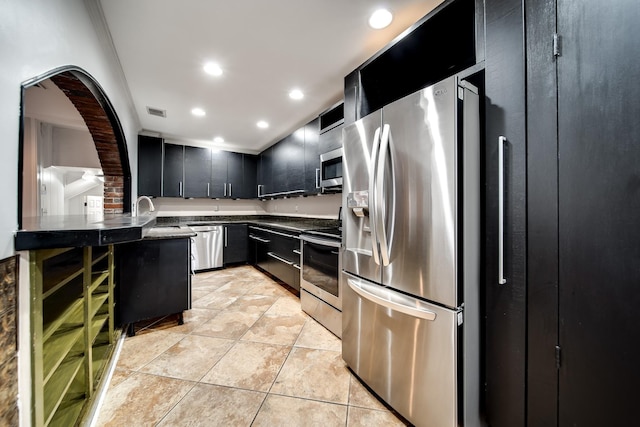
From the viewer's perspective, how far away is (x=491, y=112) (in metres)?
1.12

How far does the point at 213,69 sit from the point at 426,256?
244 centimetres

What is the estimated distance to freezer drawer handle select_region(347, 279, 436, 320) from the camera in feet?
3.78

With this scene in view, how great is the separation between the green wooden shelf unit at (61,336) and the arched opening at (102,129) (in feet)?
1.08

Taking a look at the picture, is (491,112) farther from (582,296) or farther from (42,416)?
(42,416)

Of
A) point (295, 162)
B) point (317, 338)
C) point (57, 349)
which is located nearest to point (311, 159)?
point (295, 162)

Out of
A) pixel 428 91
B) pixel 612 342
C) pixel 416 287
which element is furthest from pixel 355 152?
pixel 612 342

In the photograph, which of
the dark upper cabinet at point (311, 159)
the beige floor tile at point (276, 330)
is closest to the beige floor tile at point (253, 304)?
the beige floor tile at point (276, 330)

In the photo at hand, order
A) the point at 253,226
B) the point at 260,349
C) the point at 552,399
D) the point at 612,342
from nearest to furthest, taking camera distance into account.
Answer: the point at 612,342, the point at 552,399, the point at 260,349, the point at 253,226

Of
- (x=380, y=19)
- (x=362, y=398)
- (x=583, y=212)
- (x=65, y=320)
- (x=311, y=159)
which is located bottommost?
(x=362, y=398)

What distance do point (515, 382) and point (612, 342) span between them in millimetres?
402

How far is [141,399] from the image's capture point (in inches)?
56.7

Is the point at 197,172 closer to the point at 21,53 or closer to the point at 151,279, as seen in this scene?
the point at 151,279

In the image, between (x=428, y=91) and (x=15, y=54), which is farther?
(x=428, y=91)

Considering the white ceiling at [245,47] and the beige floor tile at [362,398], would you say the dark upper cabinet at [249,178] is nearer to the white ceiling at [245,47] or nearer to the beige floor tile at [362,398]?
the white ceiling at [245,47]
